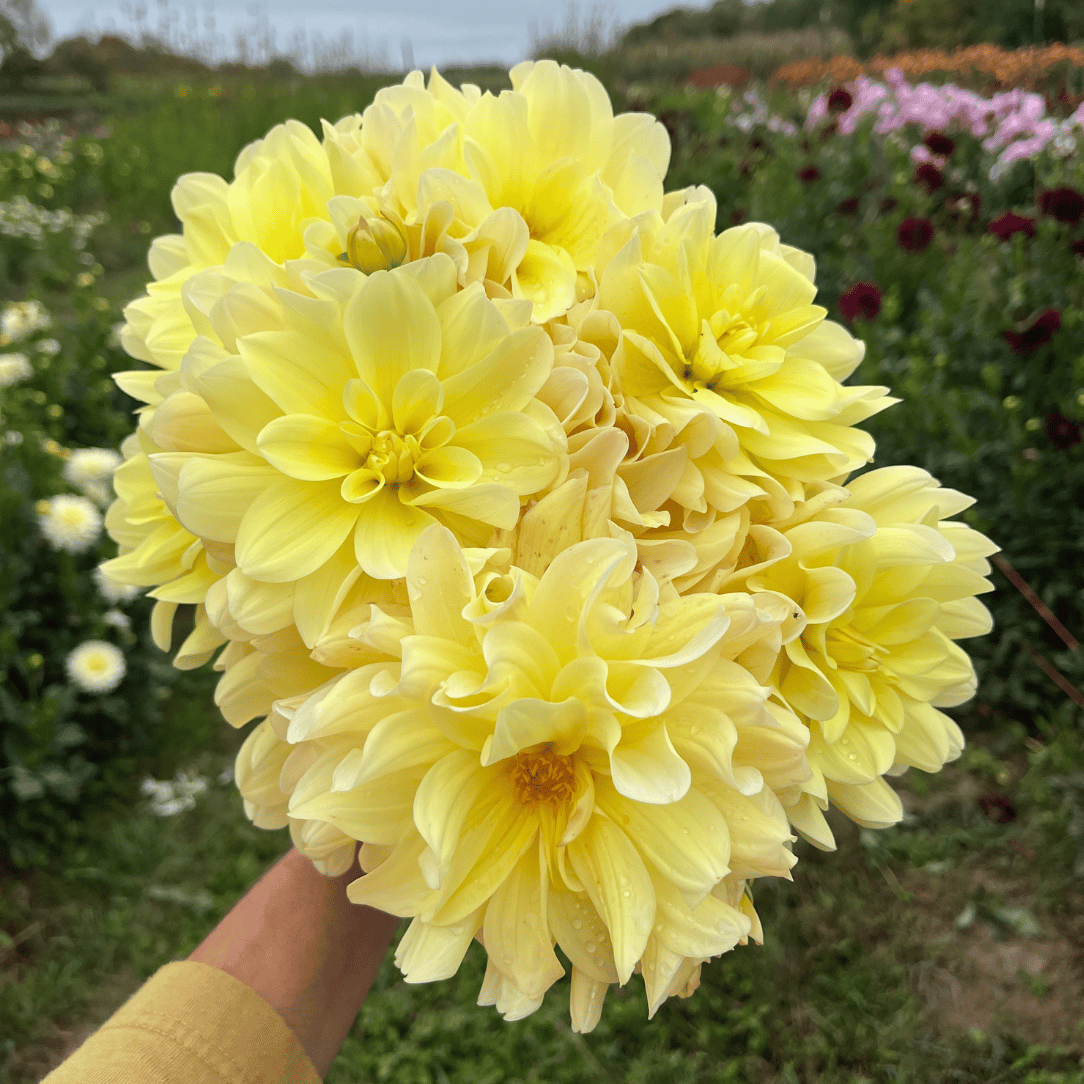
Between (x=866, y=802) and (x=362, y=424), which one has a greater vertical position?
(x=362, y=424)

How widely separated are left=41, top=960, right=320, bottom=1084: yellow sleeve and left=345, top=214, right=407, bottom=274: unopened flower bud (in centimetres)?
77

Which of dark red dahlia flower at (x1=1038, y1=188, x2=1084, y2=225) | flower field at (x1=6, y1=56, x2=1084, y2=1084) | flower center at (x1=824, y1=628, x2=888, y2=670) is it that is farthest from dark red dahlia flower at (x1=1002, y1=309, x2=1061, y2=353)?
flower center at (x1=824, y1=628, x2=888, y2=670)

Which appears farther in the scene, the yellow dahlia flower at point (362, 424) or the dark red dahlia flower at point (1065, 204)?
the dark red dahlia flower at point (1065, 204)

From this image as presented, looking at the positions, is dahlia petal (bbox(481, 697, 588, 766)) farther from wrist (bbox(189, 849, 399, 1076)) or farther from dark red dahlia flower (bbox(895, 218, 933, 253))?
dark red dahlia flower (bbox(895, 218, 933, 253))

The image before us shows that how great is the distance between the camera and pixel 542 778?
611 millimetres

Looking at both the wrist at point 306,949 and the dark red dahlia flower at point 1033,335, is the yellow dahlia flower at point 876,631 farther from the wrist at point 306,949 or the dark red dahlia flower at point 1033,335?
the dark red dahlia flower at point 1033,335

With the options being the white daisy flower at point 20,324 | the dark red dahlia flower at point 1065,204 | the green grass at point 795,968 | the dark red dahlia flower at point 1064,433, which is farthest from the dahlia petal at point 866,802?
the white daisy flower at point 20,324

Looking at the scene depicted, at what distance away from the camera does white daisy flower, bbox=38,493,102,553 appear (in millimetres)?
2320

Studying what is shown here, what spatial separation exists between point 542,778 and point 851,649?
0.27 metres

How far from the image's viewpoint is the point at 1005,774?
235cm

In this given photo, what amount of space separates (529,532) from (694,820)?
0.23 m

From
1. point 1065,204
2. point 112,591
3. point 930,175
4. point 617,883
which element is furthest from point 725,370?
point 930,175

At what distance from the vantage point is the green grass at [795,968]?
1.83 metres

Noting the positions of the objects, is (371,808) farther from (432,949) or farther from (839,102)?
→ (839,102)
